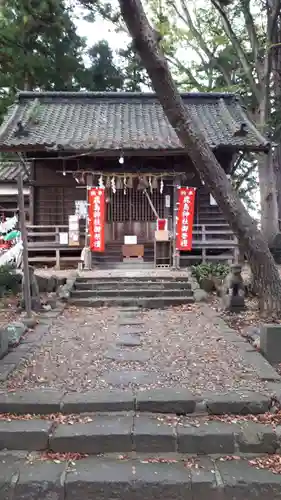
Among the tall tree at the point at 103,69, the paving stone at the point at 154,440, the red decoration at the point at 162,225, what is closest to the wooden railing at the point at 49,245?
the red decoration at the point at 162,225

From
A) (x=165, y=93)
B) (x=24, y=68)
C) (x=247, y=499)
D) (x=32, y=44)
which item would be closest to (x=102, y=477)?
(x=247, y=499)

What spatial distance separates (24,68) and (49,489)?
1903cm

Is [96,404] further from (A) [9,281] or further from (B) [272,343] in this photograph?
(A) [9,281]

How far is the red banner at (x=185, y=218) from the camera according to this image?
41.7 ft

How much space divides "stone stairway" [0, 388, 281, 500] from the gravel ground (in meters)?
0.35

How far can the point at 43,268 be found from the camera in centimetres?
1362

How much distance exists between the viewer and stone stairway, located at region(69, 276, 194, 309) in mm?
9797

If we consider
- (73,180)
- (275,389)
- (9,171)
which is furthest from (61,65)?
(275,389)

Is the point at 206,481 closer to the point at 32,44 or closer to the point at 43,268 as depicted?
the point at 43,268

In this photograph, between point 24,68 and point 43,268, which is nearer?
point 43,268

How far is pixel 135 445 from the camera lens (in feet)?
11.8

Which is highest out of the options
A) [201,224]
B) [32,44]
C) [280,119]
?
[32,44]

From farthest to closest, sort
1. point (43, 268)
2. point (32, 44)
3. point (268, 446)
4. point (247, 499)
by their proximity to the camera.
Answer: point (32, 44), point (43, 268), point (268, 446), point (247, 499)

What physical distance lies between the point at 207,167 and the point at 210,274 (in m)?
5.48
